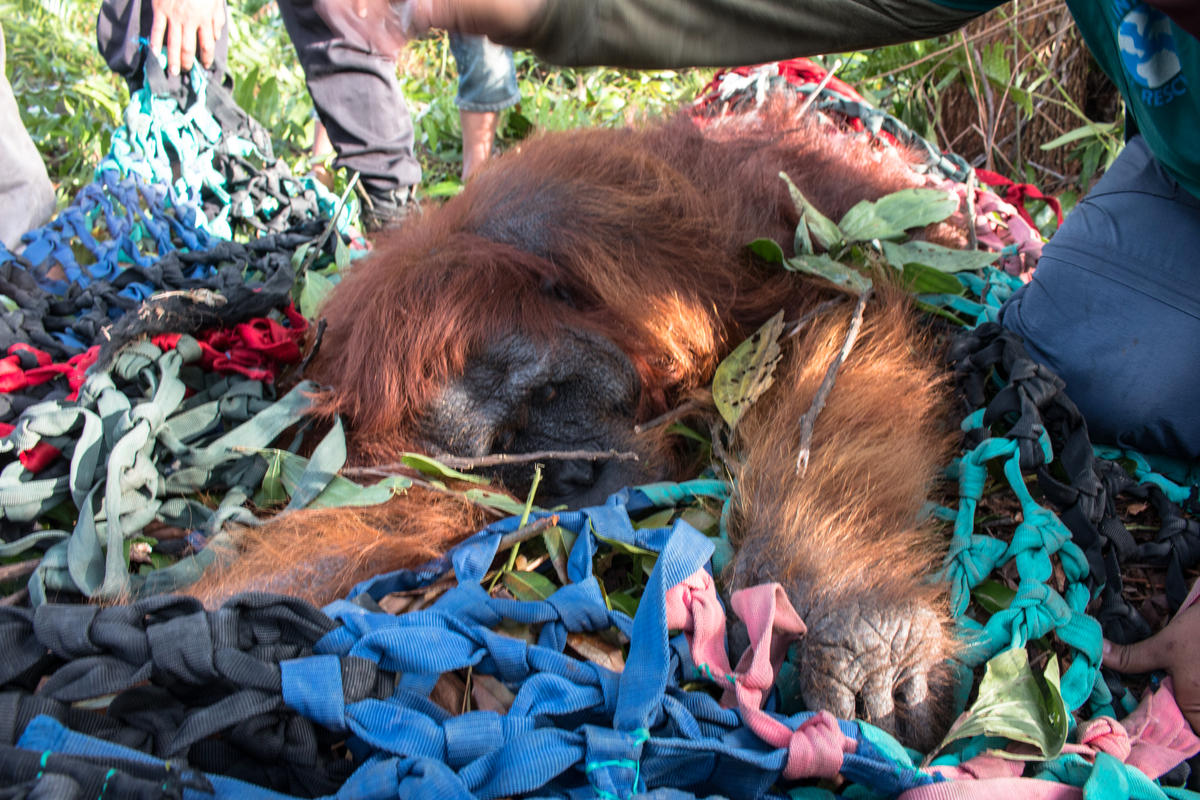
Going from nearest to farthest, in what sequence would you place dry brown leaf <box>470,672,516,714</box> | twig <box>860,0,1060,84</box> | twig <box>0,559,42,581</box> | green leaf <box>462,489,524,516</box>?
dry brown leaf <box>470,672,516,714</box>, twig <box>0,559,42,581</box>, green leaf <box>462,489,524,516</box>, twig <box>860,0,1060,84</box>

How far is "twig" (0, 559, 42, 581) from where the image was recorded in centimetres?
124

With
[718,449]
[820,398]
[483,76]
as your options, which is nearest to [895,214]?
[820,398]

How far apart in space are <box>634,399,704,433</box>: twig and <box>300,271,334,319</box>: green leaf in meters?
0.94

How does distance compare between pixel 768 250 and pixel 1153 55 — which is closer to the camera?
pixel 1153 55

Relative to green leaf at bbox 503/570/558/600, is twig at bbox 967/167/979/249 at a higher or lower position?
higher

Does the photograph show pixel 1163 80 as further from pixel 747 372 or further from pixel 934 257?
pixel 747 372

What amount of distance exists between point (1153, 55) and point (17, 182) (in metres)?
2.85

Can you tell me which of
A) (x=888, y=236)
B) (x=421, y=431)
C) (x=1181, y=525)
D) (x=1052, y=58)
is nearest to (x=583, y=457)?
(x=421, y=431)

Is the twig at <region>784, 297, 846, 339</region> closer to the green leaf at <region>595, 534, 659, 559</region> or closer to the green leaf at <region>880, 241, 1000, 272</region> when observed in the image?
the green leaf at <region>880, 241, 1000, 272</region>

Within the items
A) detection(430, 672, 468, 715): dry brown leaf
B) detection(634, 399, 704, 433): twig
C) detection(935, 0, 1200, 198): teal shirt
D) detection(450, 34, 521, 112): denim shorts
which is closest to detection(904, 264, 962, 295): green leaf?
detection(935, 0, 1200, 198): teal shirt

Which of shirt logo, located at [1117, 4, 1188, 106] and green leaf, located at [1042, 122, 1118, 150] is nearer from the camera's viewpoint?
shirt logo, located at [1117, 4, 1188, 106]

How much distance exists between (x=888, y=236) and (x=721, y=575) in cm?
92

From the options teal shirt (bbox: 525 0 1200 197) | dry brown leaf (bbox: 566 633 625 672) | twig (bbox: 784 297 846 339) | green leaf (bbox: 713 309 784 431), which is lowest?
Answer: dry brown leaf (bbox: 566 633 625 672)

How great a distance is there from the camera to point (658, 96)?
14.3 ft
